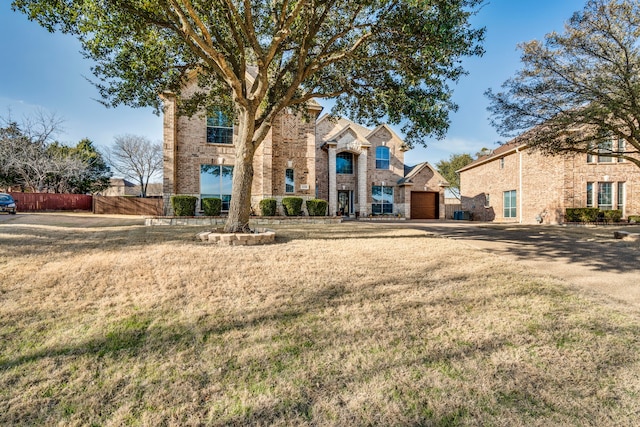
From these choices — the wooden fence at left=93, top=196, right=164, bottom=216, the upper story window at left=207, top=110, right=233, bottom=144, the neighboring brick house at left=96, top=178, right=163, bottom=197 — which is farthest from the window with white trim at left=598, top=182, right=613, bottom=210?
the neighboring brick house at left=96, top=178, right=163, bottom=197

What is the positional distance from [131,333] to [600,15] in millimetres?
14891

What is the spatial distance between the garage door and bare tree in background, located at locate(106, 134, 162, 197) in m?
25.1

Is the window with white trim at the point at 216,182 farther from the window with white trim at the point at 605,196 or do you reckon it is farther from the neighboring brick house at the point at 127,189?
the neighboring brick house at the point at 127,189

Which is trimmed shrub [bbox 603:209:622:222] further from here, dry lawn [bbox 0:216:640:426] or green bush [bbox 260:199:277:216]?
green bush [bbox 260:199:277:216]

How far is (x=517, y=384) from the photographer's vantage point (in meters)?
2.65

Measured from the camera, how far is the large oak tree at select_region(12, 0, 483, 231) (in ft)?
22.9

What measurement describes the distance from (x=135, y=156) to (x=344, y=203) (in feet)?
72.0

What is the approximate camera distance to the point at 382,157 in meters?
23.2

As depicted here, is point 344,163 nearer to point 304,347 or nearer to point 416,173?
point 416,173

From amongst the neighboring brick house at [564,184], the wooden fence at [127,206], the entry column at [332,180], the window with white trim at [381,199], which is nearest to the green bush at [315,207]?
the entry column at [332,180]

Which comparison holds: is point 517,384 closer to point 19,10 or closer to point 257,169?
point 19,10


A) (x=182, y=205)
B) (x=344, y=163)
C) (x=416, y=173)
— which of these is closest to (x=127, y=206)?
(x=182, y=205)

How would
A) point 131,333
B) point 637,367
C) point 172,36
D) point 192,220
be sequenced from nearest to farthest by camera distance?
point 637,367, point 131,333, point 172,36, point 192,220

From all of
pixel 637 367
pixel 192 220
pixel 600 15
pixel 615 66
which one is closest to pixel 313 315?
pixel 637 367
